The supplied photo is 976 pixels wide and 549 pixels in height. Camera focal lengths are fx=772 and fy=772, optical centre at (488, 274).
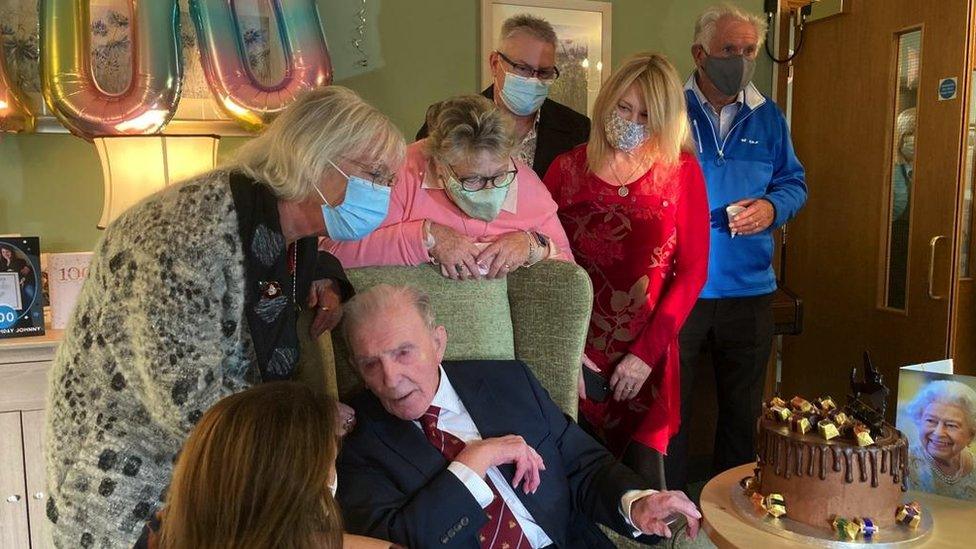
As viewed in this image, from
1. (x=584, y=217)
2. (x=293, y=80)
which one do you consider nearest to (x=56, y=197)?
(x=293, y=80)

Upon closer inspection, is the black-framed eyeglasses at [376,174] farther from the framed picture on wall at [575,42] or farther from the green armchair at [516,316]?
the framed picture on wall at [575,42]

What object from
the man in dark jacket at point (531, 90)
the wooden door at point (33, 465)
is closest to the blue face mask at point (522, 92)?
the man in dark jacket at point (531, 90)

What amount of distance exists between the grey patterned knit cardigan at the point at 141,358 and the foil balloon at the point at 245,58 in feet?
4.36

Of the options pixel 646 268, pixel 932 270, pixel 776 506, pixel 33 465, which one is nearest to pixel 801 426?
pixel 776 506

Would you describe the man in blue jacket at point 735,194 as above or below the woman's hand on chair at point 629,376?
above

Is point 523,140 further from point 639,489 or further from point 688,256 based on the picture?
point 639,489

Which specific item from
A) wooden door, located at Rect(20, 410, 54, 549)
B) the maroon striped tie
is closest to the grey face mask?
the maroon striped tie

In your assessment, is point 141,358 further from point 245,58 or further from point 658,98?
point 245,58

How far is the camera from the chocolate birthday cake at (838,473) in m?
1.43

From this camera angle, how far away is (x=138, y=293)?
1279 mm

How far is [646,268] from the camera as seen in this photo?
2.15 meters

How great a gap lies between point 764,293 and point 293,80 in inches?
69.6

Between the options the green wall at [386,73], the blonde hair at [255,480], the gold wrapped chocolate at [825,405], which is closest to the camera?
the blonde hair at [255,480]

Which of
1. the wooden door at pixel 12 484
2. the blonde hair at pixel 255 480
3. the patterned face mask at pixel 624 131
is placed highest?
the patterned face mask at pixel 624 131
